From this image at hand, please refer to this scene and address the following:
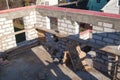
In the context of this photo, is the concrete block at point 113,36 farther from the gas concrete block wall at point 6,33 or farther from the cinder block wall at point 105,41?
the gas concrete block wall at point 6,33

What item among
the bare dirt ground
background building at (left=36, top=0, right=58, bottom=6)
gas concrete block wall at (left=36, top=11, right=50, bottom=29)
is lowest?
the bare dirt ground

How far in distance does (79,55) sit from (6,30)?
13.9ft

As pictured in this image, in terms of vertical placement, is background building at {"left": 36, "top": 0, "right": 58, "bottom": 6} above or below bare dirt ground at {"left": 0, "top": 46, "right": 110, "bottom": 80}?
above

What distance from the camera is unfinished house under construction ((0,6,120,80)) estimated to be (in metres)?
7.43

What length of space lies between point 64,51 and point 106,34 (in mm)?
1895

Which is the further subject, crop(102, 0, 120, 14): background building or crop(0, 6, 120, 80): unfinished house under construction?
crop(102, 0, 120, 14): background building

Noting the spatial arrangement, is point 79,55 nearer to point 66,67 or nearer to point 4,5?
point 66,67

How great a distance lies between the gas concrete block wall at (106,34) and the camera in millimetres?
7548

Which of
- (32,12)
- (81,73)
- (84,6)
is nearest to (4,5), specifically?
(84,6)

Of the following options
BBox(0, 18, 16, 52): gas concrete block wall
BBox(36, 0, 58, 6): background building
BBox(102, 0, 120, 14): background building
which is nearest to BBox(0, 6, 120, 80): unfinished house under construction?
BBox(0, 18, 16, 52): gas concrete block wall

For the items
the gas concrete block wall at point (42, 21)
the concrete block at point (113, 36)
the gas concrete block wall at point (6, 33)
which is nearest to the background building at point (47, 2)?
the gas concrete block wall at point (42, 21)

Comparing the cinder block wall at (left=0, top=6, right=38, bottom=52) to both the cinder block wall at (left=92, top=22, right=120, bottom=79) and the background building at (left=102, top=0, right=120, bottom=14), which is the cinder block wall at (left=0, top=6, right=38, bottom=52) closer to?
the cinder block wall at (left=92, top=22, right=120, bottom=79)

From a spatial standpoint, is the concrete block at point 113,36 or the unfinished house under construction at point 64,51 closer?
the unfinished house under construction at point 64,51

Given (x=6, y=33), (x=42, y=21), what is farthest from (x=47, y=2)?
(x=6, y=33)
